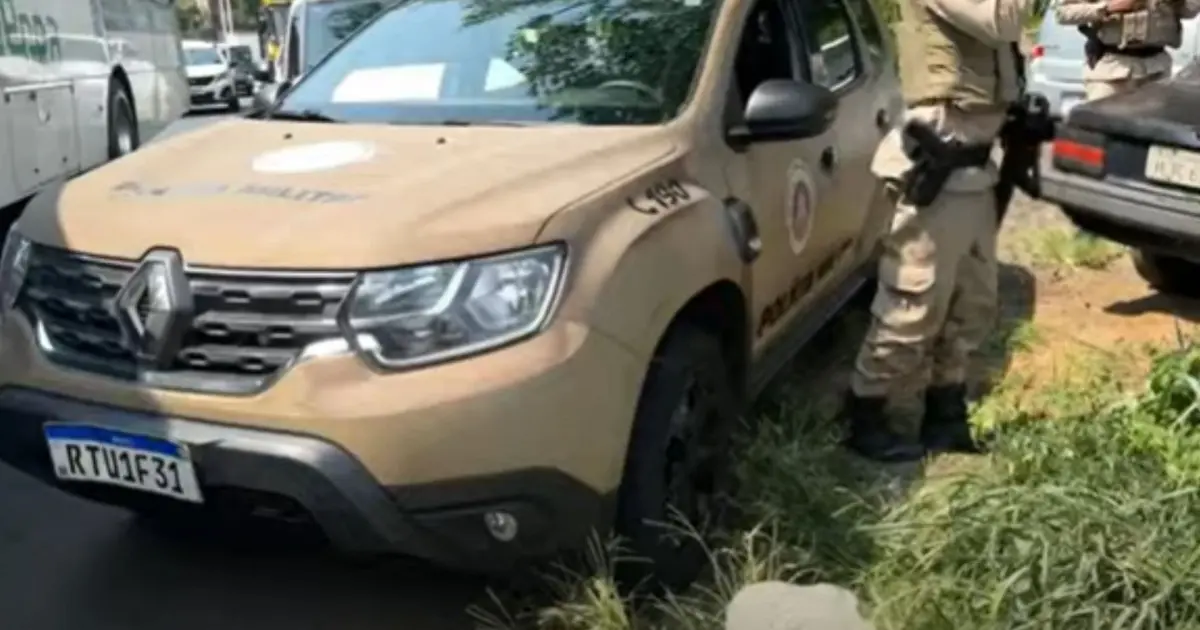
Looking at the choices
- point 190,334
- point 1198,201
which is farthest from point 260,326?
point 1198,201

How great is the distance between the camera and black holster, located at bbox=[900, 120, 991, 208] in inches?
171

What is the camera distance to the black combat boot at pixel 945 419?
15.3ft

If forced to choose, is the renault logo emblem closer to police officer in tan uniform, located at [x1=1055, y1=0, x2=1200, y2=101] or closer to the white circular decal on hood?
the white circular decal on hood

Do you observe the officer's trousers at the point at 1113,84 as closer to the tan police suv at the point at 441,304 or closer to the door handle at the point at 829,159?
the door handle at the point at 829,159

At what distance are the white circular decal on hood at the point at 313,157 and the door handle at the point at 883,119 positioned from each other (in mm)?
2285

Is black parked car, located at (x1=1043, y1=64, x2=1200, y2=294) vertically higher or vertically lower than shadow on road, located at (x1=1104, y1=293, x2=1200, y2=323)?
higher

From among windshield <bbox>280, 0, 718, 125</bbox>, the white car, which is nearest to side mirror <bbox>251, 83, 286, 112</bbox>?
windshield <bbox>280, 0, 718, 125</bbox>

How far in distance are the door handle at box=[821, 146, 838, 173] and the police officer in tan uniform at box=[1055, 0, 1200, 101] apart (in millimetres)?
2546

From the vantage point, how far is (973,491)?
3.45 meters

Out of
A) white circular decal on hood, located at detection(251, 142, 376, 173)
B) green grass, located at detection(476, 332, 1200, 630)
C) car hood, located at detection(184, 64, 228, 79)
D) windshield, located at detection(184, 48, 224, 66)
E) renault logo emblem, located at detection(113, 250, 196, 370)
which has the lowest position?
car hood, located at detection(184, 64, 228, 79)

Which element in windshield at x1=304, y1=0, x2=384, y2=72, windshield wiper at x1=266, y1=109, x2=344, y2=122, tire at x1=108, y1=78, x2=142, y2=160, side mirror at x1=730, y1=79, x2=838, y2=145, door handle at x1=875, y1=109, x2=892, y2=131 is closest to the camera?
side mirror at x1=730, y1=79, x2=838, y2=145

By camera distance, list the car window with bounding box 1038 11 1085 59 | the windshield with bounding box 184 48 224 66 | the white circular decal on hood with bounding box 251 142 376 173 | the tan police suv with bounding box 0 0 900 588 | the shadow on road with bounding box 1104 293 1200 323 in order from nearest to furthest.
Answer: the tan police suv with bounding box 0 0 900 588
the white circular decal on hood with bounding box 251 142 376 173
the shadow on road with bounding box 1104 293 1200 323
the car window with bounding box 1038 11 1085 59
the windshield with bounding box 184 48 224 66

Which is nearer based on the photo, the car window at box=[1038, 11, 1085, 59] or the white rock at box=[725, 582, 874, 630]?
the white rock at box=[725, 582, 874, 630]

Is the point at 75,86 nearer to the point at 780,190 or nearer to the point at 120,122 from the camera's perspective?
the point at 120,122
